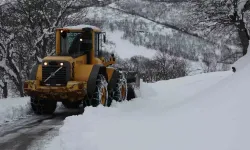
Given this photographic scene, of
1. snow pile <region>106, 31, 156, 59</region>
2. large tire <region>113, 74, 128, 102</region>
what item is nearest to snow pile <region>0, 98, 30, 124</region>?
large tire <region>113, 74, 128, 102</region>

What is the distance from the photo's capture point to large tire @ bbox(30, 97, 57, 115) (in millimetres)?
13422

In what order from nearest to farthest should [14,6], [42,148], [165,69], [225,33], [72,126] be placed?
[42,148] < [72,126] < [14,6] < [225,33] < [165,69]

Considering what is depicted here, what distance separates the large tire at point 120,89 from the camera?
48.9 ft

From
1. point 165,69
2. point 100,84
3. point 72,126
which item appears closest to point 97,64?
point 100,84

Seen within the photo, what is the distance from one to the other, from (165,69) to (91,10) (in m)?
40.3

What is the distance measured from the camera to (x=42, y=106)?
1359 centimetres

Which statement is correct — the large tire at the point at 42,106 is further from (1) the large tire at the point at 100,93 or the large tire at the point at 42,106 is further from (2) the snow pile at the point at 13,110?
(1) the large tire at the point at 100,93

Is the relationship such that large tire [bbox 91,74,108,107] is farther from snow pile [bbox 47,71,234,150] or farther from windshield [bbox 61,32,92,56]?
snow pile [bbox 47,71,234,150]

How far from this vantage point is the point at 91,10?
26.1 metres

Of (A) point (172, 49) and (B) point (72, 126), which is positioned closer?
(B) point (72, 126)

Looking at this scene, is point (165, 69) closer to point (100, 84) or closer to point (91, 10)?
point (91, 10)

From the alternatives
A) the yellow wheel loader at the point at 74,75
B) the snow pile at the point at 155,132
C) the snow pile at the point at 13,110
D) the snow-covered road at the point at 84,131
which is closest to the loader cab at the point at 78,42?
the yellow wheel loader at the point at 74,75

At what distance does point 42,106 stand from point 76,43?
98.3 inches

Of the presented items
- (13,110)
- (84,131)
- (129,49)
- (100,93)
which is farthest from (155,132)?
(129,49)
